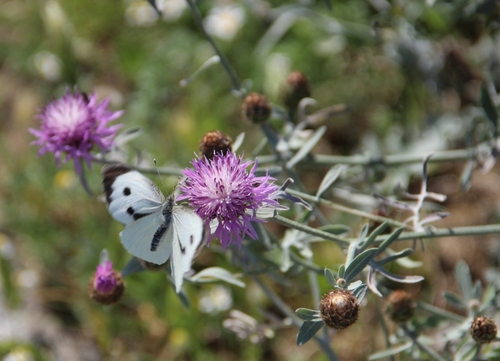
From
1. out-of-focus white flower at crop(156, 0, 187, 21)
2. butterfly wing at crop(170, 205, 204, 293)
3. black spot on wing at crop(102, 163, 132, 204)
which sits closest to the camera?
butterfly wing at crop(170, 205, 204, 293)

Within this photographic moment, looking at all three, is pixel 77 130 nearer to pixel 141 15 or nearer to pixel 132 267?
pixel 132 267

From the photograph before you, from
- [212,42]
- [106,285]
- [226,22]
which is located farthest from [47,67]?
[106,285]

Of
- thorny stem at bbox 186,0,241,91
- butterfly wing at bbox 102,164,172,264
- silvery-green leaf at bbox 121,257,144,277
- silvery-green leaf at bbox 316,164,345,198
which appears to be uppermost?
thorny stem at bbox 186,0,241,91

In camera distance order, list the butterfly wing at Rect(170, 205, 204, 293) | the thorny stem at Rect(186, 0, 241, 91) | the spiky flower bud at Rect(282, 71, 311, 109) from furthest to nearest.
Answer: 1. the spiky flower bud at Rect(282, 71, 311, 109)
2. the thorny stem at Rect(186, 0, 241, 91)
3. the butterfly wing at Rect(170, 205, 204, 293)

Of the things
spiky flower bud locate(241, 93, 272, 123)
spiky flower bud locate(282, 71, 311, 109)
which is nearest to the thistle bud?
spiky flower bud locate(241, 93, 272, 123)

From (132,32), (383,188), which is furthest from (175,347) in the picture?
(132,32)

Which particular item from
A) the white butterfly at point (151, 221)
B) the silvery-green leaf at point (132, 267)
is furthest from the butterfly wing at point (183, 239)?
the silvery-green leaf at point (132, 267)

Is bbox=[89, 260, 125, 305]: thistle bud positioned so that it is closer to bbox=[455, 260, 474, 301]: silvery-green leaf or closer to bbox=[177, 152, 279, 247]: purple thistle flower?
bbox=[177, 152, 279, 247]: purple thistle flower

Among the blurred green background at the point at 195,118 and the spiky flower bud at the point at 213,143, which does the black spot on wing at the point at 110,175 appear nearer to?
the spiky flower bud at the point at 213,143
